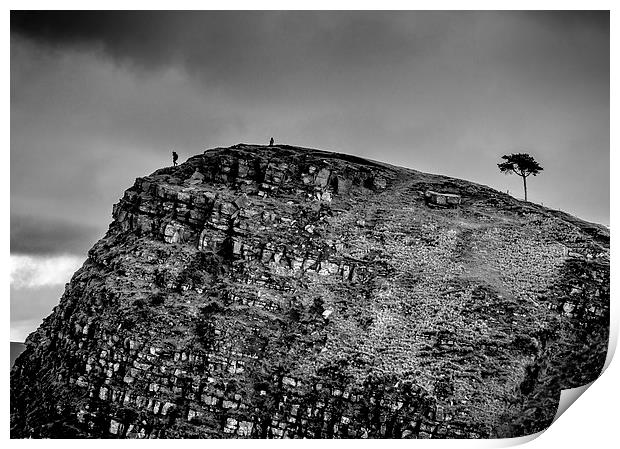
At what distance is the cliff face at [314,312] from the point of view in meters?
12.8

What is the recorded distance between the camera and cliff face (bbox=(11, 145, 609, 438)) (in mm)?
12844

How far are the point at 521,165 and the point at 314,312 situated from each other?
4.81 metres

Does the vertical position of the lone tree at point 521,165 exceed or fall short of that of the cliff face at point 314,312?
it exceeds it

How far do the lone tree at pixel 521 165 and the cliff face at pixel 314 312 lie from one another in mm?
2109

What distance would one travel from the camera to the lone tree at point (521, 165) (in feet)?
46.1

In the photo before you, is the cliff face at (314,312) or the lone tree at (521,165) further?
the lone tree at (521,165)

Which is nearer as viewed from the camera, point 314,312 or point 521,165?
point 521,165

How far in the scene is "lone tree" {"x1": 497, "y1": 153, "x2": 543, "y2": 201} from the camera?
46.1 ft

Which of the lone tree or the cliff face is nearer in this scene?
the cliff face

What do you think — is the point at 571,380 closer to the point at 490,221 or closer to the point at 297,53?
Result: the point at 490,221

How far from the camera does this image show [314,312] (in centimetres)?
1448

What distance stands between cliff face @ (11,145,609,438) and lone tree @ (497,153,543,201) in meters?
2.11

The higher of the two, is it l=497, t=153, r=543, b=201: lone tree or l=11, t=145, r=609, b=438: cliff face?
l=497, t=153, r=543, b=201: lone tree

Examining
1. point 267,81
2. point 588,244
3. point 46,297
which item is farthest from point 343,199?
point 46,297
